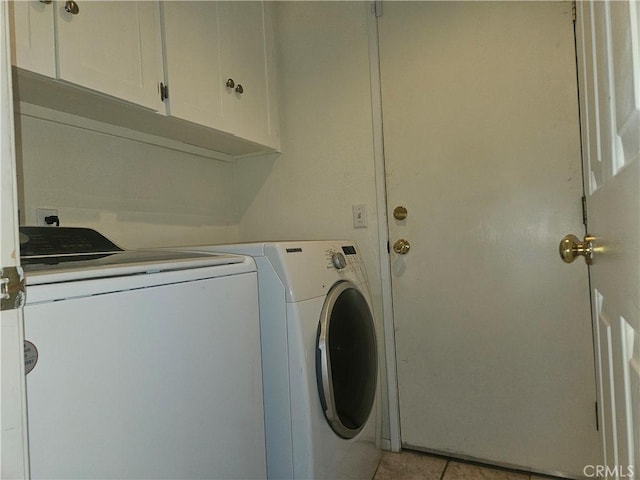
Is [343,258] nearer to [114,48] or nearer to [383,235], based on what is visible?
[383,235]

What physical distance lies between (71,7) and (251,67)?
0.86 m

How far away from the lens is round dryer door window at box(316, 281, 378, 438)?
1.19m

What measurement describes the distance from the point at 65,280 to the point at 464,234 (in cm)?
147

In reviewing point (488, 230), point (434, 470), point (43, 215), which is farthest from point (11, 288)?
point (434, 470)

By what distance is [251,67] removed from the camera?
181 centimetres

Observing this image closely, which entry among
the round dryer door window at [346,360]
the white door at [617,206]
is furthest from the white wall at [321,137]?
the white door at [617,206]

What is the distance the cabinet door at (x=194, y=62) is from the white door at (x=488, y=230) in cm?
76

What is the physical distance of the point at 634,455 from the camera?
1.63 feet

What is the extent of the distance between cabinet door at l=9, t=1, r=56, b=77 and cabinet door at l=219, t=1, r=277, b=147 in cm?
71

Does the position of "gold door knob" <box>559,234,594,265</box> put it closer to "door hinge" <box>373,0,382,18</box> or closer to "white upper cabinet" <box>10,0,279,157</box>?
"white upper cabinet" <box>10,0,279,157</box>

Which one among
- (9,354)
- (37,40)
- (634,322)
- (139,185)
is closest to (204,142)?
(139,185)

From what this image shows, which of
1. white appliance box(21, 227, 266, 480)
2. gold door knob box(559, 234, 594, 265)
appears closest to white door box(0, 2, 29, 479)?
white appliance box(21, 227, 266, 480)

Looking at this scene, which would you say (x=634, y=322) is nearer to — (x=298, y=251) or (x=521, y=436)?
(x=298, y=251)

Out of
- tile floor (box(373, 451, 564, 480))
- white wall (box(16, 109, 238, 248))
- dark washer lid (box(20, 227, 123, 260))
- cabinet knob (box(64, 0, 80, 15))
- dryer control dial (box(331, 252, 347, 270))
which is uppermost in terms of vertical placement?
cabinet knob (box(64, 0, 80, 15))
